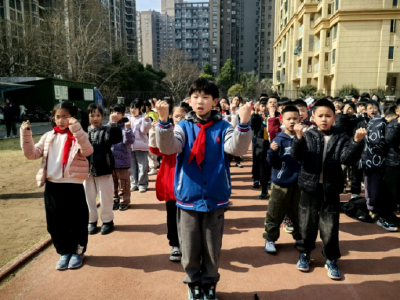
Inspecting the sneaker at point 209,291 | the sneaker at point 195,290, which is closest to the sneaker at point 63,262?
the sneaker at point 195,290

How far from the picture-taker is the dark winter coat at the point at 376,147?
4.35m

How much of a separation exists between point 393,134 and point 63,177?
425cm

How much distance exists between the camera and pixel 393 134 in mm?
4070

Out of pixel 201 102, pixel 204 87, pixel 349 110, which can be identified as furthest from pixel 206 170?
pixel 349 110

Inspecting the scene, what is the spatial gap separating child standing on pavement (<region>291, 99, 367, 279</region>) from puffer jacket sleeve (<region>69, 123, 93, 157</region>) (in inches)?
85.7

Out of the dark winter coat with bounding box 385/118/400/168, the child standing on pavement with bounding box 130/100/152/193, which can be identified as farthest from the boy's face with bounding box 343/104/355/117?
the child standing on pavement with bounding box 130/100/152/193

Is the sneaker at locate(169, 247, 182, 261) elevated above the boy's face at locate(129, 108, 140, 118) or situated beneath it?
situated beneath

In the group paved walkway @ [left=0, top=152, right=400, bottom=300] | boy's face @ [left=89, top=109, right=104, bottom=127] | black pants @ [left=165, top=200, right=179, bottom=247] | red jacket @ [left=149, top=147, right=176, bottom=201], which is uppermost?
boy's face @ [left=89, top=109, right=104, bottom=127]

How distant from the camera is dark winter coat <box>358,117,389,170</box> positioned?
4348mm

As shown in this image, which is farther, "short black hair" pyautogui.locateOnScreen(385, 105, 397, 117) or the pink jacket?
"short black hair" pyautogui.locateOnScreen(385, 105, 397, 117)

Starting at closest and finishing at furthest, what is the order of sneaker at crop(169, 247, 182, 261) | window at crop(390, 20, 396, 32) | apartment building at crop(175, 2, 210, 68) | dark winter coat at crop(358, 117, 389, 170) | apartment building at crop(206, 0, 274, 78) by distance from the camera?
1. sneaker at crop(169, 247, 182, 261)
2. dark winter coat at crop(358, 117, 389, 170)
3. window at crop(390, 20, 396, 32)
4. apartment building at crop(206, 0, 274, 78)
5. apartment building at crop(175, 2, 210, 68)

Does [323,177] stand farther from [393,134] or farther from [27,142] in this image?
[27,142]

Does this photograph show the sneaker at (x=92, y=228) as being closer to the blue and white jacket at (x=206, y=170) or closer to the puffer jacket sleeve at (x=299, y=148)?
the blue and white jacket at (x=206, y=170)

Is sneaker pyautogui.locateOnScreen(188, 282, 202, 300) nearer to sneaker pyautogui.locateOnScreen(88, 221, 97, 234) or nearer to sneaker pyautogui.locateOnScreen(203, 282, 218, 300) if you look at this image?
sneaker pyautogui.locateOnScreen(203, 282, 218, 300)
